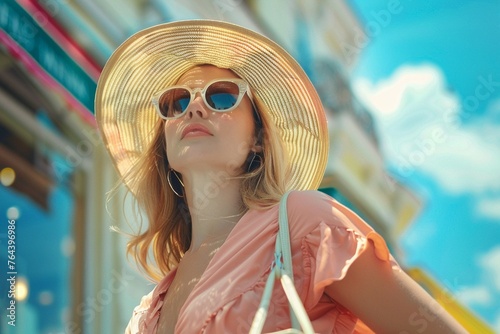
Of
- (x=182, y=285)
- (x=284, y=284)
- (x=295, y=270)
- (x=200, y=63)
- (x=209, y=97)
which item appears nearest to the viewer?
(x=284, y=284)

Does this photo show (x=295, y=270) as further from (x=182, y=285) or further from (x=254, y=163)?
(x=254, y=163)

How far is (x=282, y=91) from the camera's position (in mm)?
1960

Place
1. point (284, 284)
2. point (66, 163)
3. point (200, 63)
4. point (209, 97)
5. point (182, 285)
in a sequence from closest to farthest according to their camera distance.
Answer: point (284, 284), point (182, 285), point (209, 97), point (200, 63), point (66, 163)

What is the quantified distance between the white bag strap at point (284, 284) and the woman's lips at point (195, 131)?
0.34 meters

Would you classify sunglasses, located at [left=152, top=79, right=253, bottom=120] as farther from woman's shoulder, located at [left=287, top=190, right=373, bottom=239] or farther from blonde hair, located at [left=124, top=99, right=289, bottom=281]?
woman's shoulder, located at [left=287, top=190, right=373, bottom=239]

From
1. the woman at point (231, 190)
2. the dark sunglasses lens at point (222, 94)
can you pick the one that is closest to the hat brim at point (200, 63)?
the woman at point (231, 190)

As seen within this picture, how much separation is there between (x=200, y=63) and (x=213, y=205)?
0.41m

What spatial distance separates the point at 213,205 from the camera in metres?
1.75

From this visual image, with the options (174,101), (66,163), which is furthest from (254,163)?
(66,163)

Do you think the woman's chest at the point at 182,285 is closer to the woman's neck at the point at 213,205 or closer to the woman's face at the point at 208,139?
the woman's neck at the point at 213,205

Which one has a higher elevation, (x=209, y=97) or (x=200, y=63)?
(x=200, y=63)

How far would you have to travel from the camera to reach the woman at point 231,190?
4.38ft

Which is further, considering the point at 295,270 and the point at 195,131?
the point at 195,131

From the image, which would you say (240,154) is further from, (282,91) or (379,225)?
(379,225)
